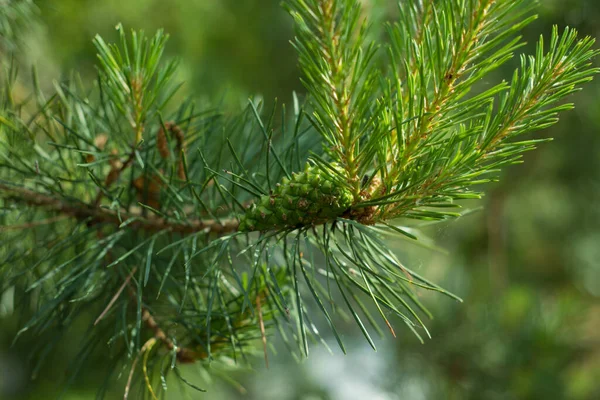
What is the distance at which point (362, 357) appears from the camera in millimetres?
1580

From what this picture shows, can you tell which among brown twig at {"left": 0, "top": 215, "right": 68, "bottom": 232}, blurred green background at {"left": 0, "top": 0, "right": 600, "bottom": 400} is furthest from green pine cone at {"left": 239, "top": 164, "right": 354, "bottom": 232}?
blurred green background at {"left": 0, "top": 0, "right": 600, "bottom": 400}

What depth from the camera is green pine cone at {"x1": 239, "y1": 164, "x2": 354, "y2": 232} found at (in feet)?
1.39

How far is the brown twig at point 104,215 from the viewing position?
543 millimetres

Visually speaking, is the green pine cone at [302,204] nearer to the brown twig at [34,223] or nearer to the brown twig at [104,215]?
the brown twig at [104,215]

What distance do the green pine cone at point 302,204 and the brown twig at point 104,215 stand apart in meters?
0.09

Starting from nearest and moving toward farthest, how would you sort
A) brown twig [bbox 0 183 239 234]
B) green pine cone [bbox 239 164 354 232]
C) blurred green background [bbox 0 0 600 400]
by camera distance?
green pine cone [bbox 239 164 354 232]
brown twig [bbox 0 183 239 234]
blurred green background [bbox 0 0 600 400]

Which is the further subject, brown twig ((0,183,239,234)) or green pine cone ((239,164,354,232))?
brown twig ((0,183,239,234))

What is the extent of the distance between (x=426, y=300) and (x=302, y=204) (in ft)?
3.76

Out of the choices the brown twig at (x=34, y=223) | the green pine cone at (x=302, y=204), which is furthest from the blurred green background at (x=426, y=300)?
the green pine cone at (x=302, y=204)

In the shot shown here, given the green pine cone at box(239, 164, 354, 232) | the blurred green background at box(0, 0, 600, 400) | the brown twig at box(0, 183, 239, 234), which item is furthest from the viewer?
the blurred green background at box(0, 0, 600, 400)

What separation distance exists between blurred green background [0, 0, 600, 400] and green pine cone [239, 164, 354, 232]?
1.76ft

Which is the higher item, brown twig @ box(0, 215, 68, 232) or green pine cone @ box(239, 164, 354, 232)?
brown twig @ box(0, 215, 68, 232)

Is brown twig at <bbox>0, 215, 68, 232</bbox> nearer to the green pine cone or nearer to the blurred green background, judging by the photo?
the green pine cone

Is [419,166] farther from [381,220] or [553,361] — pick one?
[553,361]
